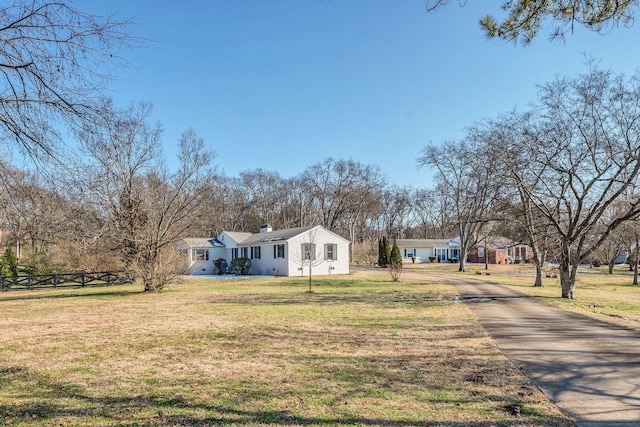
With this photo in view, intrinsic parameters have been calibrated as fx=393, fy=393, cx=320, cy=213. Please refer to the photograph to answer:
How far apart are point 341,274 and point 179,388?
1013 inches

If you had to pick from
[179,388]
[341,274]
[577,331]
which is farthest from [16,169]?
[341,274]

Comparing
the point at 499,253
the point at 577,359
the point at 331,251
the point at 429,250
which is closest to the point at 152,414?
the point at 577,359

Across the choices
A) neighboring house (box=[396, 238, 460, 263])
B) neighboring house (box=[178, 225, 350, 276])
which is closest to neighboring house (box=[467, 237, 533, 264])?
neighboring house (box=[396, 238, 460, 263])

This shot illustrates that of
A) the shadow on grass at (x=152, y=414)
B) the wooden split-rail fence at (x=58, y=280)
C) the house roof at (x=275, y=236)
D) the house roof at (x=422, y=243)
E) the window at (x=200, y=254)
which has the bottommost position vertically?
the wooden split-rail fence at (x=58, y=280)

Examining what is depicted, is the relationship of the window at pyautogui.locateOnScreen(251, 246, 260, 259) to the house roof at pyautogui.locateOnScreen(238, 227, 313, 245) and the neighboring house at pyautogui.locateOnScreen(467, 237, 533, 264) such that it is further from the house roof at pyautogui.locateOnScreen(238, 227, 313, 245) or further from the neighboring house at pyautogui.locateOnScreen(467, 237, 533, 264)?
the neighboring house at pyautogui.locateOnScreen(467, 237, 533, 264)

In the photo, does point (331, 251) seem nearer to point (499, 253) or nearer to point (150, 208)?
point (150, 208)

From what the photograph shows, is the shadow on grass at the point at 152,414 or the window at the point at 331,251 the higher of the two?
the window at the point at 331,251

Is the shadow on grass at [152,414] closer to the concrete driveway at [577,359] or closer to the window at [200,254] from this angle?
the concrete driveway at [577,359]

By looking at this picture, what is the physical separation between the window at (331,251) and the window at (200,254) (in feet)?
36.2

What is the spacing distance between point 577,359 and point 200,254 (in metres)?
31.2

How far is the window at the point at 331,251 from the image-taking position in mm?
30516

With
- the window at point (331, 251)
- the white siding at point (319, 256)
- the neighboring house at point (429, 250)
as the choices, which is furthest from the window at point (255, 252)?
the neighboring house at point (429, 250)

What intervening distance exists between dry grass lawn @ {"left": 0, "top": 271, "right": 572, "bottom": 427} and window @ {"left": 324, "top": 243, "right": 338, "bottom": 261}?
18908 millimetres

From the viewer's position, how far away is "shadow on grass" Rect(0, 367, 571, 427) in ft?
13.1
